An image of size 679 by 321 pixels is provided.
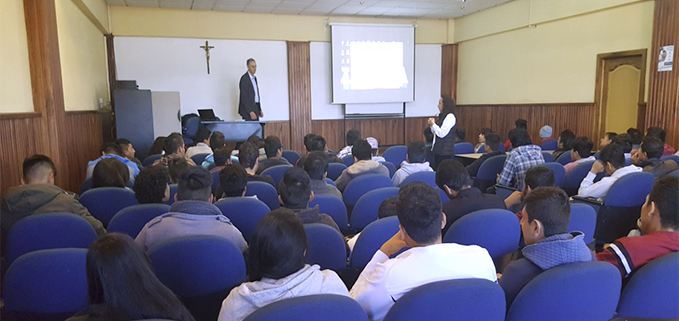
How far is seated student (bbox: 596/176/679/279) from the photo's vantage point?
1918mm

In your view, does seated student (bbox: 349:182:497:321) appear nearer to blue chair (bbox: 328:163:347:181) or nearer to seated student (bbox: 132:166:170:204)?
seated student (bbox: 132:166:170:204)

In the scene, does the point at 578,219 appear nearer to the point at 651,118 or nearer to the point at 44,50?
the point at 44,50

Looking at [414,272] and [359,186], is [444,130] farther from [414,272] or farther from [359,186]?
[414,272]

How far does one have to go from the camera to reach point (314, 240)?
2156 mm

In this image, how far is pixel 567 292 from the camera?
Answer: 1.53m

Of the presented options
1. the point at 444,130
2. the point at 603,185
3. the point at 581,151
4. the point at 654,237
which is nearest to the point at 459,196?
the point at 654,237

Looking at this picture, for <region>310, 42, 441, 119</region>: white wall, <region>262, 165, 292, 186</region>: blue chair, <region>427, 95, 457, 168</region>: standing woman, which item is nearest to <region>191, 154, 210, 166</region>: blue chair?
<region>262, 165, 292, 186</region>: blue chair

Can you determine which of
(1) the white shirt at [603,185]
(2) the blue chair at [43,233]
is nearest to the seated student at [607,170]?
(1) the white shirt at [603,185]

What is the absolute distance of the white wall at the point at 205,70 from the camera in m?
9.32

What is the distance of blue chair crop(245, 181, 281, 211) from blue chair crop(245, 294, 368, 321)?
2.26 meters

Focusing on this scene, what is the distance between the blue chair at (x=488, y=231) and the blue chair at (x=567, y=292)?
0.71 metres

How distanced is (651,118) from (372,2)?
560 centimetres

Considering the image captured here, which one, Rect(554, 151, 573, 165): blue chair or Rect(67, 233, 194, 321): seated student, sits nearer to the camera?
Rect(67, 233, 194, 321): seated student

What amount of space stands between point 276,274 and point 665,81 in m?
7.55
